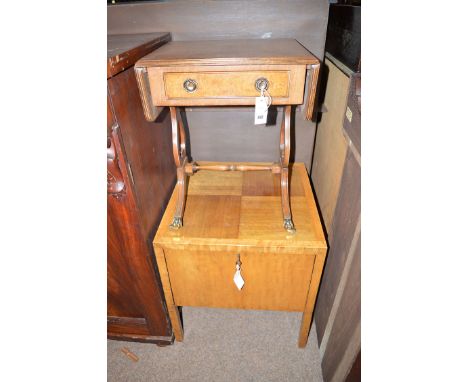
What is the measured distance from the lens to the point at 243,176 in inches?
54.9

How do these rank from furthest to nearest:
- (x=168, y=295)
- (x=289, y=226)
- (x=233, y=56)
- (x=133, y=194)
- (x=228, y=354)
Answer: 1. (x=228, y=354)
2. (x=168, y=295)
3. (x=289, y=226)
4. (x=133, y=194)
5. (x=233, y=56)

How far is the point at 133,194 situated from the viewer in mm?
959

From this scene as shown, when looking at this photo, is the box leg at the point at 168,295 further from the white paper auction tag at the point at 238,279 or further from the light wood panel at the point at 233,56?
the light wood panel at the point at 233,56

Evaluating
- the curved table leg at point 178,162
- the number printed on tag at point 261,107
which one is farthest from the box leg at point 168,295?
the number printed on tag at point 261,107

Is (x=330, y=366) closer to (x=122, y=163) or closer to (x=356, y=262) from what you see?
(x=356, y=262)

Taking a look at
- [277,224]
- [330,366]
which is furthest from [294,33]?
[330,366]

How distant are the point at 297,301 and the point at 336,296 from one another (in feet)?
0.53

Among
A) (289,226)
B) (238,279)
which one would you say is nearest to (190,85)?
(289,226)

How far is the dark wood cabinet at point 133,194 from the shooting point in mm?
877

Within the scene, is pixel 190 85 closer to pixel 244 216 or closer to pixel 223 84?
pixel 223 84

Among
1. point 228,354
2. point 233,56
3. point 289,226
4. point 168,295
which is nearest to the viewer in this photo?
point 233,56

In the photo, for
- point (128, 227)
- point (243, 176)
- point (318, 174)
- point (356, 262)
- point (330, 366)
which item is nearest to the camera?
point (356, 262)

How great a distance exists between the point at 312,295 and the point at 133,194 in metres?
0.76

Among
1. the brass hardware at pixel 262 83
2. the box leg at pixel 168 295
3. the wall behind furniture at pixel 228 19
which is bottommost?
the box leg at pixel 168 295
